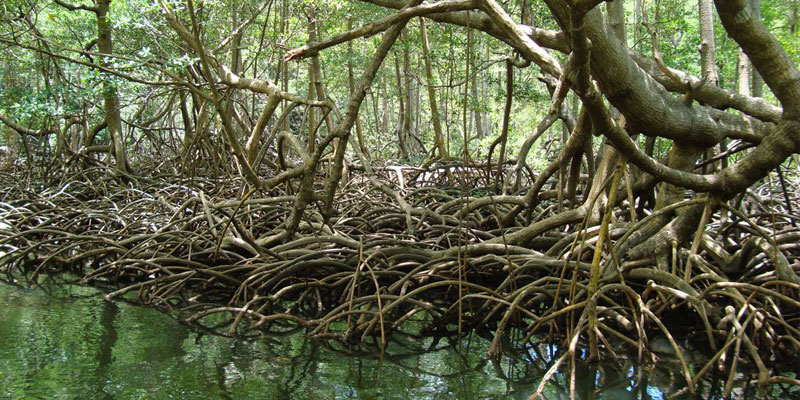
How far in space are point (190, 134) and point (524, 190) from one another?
154 inches

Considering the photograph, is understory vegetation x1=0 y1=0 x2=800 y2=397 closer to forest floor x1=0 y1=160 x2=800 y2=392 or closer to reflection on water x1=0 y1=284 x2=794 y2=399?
forest floor x1=0 y1=160 x2=800 y2=392

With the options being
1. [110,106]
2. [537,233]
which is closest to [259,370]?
[537,233]

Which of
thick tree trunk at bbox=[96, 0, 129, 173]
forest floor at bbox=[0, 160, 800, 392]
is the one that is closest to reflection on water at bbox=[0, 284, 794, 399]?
forest floor at bbox=[0, 160, 800, 392]

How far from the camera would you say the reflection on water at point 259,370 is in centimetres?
252

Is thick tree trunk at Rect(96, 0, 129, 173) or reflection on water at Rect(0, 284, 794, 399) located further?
thick tree trunk at Rect(96, 0, 129, 173)

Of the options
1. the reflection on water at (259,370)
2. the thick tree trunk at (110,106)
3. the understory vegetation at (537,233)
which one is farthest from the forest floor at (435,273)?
the thick tree trunk at (110,106)

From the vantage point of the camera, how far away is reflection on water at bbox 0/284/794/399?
252 centimetres

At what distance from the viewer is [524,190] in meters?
5.75

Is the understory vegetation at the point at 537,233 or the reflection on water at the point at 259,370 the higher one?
the understory vegetation at the point at 537,233

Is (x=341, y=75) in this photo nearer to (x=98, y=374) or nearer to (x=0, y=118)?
(x=0, y=118)

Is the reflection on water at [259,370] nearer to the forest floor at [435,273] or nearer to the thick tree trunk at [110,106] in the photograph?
the forest floor at [435,273]

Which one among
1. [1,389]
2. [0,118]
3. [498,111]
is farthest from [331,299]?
[498,111]

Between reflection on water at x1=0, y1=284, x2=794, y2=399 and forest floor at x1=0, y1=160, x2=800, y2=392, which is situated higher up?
forest floor at x1=0, y1=160, x2=800, y2=392

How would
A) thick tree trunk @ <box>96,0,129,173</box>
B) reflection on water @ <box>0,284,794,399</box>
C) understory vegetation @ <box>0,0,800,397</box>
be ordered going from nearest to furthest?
1. reflection on water @ <box>0,284,794,399</box>
2. understory vegetation @ <box>0,0,800,397</box>
3. thick tree trunk @ <box>96,0,129,173</box>
